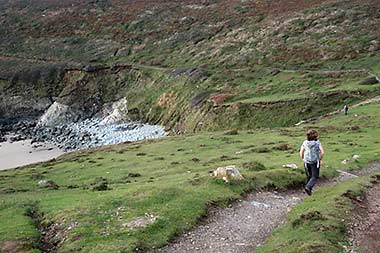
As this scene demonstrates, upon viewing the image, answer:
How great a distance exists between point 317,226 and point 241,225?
11.7 ft

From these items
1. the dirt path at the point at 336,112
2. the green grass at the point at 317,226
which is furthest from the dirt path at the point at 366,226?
the dirt path at the point at 336,112

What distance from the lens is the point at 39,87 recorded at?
119938 mm

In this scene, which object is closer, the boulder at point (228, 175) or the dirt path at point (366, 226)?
the dirt path at point (366, 226)

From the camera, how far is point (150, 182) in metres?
36.4

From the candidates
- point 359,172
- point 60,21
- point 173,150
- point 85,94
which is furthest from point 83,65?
point 359,172

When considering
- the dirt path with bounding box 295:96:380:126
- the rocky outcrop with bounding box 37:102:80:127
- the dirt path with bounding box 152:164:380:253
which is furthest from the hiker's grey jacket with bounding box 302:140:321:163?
the rocky outcrop with bounding box 37:102:80:127

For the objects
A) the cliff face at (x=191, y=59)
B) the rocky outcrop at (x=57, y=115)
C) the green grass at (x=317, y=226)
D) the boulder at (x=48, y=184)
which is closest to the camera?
the green grass at (x=317, y=226)

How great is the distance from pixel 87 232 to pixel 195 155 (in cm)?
3127

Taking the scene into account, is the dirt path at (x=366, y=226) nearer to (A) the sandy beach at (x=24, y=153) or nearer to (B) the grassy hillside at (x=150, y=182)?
(B) the grassy hillside at (x=150, y=182)

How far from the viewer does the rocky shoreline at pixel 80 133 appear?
287 ft

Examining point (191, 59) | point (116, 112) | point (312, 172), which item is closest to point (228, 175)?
point (312, 172)

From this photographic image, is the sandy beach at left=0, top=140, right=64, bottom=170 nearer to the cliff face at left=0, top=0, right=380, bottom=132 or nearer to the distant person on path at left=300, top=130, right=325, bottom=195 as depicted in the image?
the cliff face at left=0, top=0, right=380, bottom=132

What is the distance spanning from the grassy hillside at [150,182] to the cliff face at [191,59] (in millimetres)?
17133

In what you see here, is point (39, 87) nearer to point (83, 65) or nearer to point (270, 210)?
point (83, 65)
